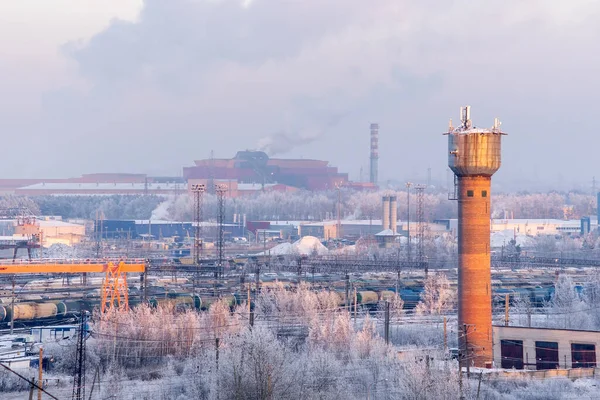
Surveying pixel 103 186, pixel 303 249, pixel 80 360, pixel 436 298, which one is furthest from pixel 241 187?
pixel 80 360

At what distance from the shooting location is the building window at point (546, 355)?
15969 mm

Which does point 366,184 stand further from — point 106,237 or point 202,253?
point 202,253

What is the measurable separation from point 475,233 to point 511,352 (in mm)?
2189

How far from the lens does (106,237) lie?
163 ft

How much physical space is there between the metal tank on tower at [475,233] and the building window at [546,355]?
38.9 inches

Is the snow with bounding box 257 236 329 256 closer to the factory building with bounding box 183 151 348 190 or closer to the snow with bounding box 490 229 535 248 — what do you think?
the snow with bounding box 490 229 535 248

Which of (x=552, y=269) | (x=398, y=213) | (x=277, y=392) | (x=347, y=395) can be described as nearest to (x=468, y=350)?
(x=347, y=395)

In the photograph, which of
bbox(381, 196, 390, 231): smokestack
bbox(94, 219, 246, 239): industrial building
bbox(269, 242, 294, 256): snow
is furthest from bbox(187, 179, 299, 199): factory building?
bbox(269, 242, 294, 256): snow

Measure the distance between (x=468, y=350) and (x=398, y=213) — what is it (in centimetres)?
4532

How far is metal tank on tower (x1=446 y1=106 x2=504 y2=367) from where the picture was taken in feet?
Answer: 50.8

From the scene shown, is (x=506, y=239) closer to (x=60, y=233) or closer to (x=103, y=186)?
(x=60, y=233)

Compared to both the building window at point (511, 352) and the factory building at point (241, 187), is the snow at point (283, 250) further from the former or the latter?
the factory building at point (241, 187)

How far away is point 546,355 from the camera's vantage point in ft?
52.6

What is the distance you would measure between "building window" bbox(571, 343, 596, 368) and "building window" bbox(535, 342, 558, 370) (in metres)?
0.29
